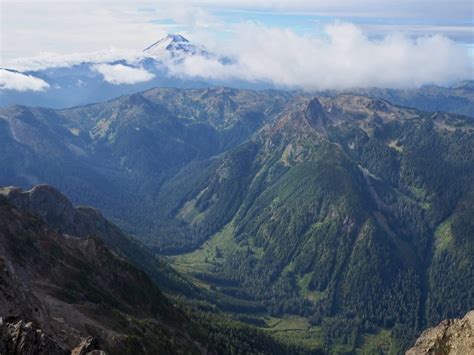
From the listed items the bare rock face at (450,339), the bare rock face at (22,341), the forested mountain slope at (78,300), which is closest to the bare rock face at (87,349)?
the forested mountain slope at (78,300)

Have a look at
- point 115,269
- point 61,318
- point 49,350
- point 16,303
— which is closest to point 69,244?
point 115,269

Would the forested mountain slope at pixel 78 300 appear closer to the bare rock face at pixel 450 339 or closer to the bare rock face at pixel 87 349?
the bare rock face at pixel 87 349

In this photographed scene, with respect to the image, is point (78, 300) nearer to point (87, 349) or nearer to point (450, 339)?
point (87, 349)

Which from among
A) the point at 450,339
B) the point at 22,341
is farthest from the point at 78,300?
the point at 450,339

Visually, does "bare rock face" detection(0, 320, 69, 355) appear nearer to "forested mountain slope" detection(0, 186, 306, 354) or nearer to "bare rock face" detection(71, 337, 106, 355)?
"forested mountain slope" detection(0, 186, 306, 354)

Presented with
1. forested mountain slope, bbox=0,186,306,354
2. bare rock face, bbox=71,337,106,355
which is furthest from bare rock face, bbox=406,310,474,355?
forested mountain slope, bbox=0,186,306,354

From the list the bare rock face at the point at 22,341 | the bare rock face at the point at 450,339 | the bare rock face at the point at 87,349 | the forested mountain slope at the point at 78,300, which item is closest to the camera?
the bare rock face at the point at 22,341

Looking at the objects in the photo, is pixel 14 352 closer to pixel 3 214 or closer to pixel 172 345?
pixel 172 345
